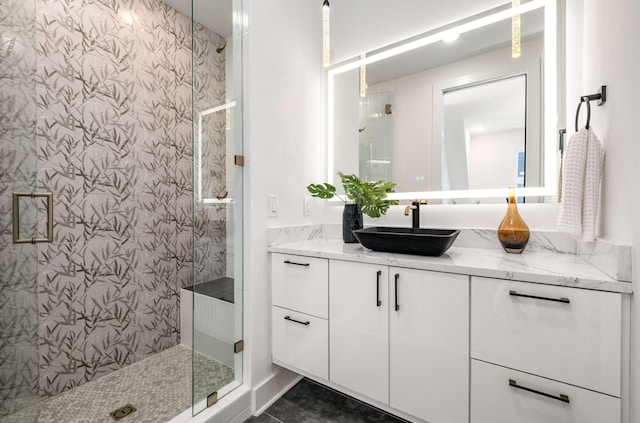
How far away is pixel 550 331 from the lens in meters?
0.91

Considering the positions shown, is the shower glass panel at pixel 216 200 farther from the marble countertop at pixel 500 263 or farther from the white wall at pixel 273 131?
the marble countertop at pixel 500 263

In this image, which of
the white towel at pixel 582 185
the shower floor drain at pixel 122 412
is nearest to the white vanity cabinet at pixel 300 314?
the shower floor drain at pixel 122 412

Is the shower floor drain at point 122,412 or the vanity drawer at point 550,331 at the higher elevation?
the vanity drawer at point 550,331

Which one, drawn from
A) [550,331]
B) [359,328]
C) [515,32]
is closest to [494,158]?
[515,32]

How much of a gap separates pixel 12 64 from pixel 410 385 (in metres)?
2.17

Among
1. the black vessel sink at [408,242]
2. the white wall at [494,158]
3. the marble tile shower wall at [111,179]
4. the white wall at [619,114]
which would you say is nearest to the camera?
the white wall at [619,114]

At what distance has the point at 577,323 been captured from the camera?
86 centimetres

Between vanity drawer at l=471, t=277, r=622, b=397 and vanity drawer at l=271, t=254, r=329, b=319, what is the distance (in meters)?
0.67

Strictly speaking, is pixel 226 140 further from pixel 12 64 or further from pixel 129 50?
pixel 129 50

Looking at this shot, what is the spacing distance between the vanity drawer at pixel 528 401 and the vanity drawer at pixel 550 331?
0.03 metres

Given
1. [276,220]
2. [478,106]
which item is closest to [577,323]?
[478,106]

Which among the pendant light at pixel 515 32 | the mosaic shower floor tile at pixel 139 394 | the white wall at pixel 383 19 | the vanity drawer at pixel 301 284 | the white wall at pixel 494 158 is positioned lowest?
the mosaic shower floor tile at pixel 139 394

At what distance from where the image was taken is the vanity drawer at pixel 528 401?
844 millimetres

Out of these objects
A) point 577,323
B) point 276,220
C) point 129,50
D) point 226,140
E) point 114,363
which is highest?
point 129,50
